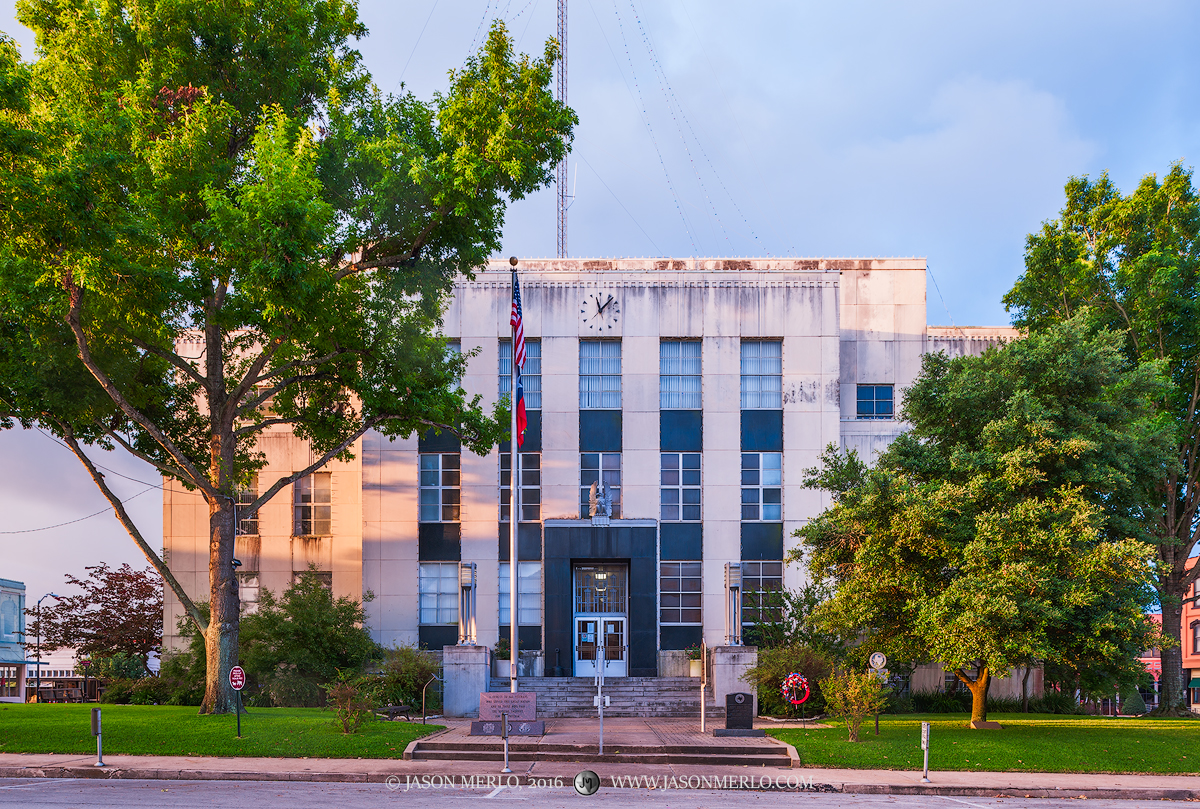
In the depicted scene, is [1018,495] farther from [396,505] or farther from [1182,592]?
[396,505]

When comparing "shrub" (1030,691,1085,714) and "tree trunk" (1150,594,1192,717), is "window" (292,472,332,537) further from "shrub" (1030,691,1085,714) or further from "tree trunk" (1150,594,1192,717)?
"tree trunk" (1150,594,1192,717)

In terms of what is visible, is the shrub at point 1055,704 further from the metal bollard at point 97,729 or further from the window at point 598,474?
the metal bollard at point 97,729

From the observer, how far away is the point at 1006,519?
21.8 metres

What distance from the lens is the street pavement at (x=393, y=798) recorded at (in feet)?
46.3

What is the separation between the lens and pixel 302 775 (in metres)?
17.3

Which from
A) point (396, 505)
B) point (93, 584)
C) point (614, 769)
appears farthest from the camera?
point (93, 584)

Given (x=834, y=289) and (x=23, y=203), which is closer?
(x=23, y=203)

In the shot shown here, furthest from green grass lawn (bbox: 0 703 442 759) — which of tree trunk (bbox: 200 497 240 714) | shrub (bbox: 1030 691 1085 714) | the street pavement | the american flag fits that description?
shrub (bbox: 1030 691 1085 714)

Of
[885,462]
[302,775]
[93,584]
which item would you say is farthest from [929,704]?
[93,584]

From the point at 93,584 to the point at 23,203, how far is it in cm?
2811

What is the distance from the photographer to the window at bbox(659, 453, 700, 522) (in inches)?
1363

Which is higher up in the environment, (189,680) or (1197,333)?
(1197,333)

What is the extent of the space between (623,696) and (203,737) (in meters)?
14.0

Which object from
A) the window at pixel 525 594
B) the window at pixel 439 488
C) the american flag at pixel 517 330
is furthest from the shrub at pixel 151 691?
the american flag at pixel 517 330
